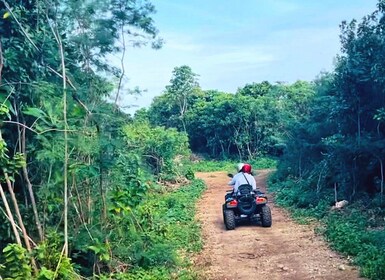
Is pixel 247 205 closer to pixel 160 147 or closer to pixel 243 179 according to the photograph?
pixel 243 179

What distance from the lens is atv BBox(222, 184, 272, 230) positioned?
36.4 feet

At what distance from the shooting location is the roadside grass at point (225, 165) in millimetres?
33384

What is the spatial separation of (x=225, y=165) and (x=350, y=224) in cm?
2523

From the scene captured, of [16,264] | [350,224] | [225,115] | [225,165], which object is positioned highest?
[225,115]

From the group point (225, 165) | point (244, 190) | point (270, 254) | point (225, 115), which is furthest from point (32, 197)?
point (225, 115)

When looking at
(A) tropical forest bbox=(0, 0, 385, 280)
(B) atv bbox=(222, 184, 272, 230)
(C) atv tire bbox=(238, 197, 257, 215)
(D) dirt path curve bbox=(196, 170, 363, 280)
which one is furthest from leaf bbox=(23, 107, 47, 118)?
(C) atv tire bbox=(238, 197, 257, 215)

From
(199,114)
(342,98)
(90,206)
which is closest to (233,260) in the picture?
(90,206)

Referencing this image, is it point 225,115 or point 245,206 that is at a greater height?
point 225,115

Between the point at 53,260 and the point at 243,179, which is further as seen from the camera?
the point at 243,179

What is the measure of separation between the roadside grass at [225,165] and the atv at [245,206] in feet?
67.9

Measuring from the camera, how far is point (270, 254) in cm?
880

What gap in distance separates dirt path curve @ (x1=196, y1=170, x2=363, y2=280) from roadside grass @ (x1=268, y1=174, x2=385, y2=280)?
0.25 metres

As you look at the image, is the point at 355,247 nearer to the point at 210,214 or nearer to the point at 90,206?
the point at 90,206

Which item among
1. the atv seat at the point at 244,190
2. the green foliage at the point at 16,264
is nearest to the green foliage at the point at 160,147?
the atv seat at the point at 244,190
